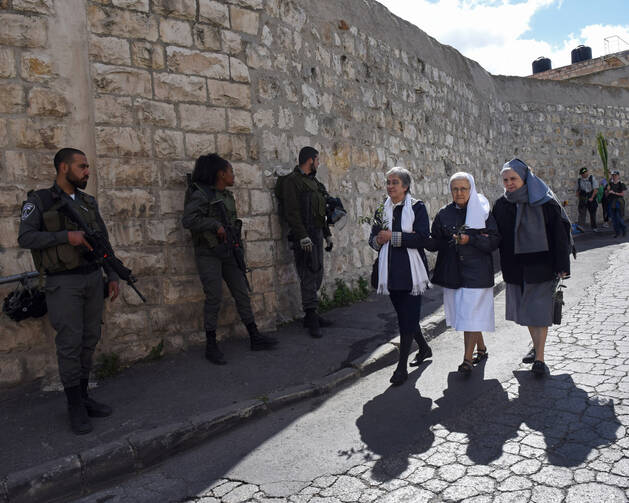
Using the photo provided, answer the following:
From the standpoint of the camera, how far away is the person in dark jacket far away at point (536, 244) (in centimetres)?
438

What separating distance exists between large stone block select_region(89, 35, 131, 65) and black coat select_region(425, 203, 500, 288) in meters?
3.17

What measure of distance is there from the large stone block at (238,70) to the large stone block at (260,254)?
1.74 m

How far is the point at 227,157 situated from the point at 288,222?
930mm

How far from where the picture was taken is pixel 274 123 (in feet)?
20.3

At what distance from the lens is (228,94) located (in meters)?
5.62

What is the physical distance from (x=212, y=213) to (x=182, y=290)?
2.86 feet

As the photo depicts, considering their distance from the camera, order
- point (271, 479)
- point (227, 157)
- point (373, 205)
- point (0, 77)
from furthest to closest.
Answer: point (373, 205), point (227, 157), point (0, 77), point (271, 479)

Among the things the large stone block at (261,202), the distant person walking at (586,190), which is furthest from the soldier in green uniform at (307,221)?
the distant person walking at (586,190)

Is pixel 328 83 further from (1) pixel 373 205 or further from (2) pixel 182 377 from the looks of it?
(2) pixel 182 377

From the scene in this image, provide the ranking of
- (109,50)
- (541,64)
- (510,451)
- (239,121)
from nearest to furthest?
(510,451) < (109,50) < (239,121) < (541,64)

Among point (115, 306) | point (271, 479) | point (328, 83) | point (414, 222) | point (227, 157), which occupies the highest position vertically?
point (328, 83)

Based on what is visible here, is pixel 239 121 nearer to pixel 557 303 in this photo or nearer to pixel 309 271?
pixel 309 271

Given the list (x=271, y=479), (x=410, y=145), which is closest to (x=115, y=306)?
(x=271, y=479)

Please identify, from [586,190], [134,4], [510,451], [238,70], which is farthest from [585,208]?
[510,451]
